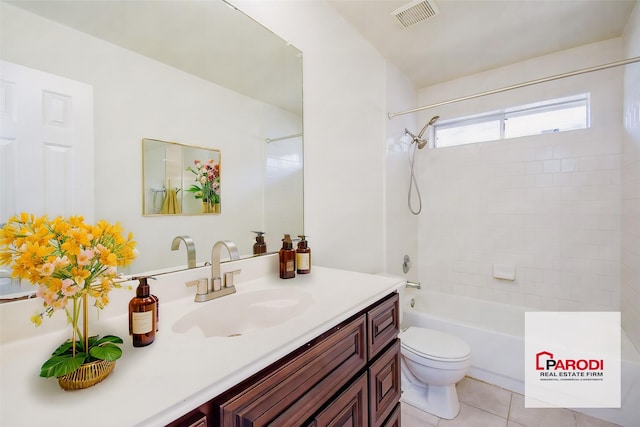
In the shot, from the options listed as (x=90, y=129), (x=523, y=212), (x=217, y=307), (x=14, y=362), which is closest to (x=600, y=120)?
(x=523, y=212)

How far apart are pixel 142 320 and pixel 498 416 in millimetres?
2082

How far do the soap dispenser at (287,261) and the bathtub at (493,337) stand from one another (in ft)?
3.68

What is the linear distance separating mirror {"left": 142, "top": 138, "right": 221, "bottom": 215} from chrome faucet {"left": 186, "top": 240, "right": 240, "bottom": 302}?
194mm

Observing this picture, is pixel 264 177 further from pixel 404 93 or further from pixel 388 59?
pixel 404 93

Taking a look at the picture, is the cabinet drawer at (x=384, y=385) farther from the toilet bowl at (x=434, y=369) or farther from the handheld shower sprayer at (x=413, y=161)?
the handheld shower sprayer at (x=413, y=161)

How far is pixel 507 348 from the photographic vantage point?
1.96 m

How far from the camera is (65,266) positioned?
55cm

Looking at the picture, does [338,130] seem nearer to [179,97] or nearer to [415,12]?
[415,12]

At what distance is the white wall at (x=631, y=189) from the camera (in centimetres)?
175

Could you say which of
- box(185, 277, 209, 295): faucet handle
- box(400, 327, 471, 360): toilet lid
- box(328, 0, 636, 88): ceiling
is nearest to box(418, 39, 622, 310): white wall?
box(328, 0, 636, 88): ceiling

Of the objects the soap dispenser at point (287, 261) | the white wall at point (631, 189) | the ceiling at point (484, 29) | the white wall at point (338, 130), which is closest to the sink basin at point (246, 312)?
the soap dispenser at point (287, 261)

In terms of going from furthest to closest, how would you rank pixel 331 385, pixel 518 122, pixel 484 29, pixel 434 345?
pixel 518 122 → pixel 484 29 → pixel 434 345 → pixel 331 385

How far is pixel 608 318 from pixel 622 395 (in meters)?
0.69

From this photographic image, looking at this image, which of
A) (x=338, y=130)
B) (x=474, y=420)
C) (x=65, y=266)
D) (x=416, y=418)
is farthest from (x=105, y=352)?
(x=474, y=420)
